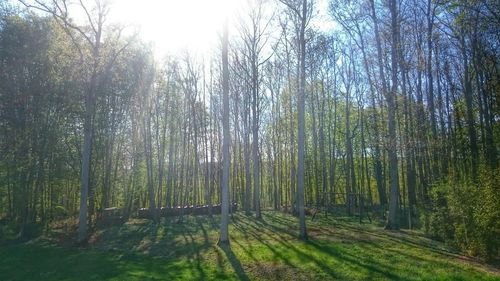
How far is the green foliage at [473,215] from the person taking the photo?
31.6 feet

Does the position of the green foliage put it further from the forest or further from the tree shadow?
the tree shadow

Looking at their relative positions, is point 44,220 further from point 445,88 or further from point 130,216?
point 445,88

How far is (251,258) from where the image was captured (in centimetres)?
1059

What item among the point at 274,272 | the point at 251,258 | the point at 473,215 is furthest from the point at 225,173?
the point at 473,215

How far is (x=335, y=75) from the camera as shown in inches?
1123

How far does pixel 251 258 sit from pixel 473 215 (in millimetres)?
6053

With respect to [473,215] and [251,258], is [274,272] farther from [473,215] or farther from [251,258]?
[473,215]

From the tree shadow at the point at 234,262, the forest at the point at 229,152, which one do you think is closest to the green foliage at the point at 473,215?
the forest at the point at 229,152

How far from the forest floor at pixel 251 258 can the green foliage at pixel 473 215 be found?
506 mm

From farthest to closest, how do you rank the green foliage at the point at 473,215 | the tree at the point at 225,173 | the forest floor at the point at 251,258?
the tree at the point at 225,173, the green foliage at the point at 473,215, the forest floor at the point at 251,258

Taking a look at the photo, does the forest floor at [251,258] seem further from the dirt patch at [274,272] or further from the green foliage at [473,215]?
the green foliage at [473,215]

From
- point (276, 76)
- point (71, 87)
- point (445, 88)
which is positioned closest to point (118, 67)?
point (71, 87)

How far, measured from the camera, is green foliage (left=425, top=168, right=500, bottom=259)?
963 centimetres

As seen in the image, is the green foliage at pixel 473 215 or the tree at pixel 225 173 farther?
the tree at pixel 225 173
